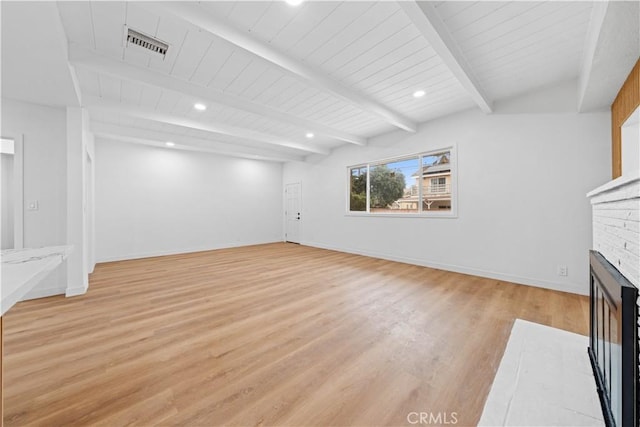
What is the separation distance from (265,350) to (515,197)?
394 cm

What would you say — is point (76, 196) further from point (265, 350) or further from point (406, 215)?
point (406, 215)

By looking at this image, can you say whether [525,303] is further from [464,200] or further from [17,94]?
[17,94]

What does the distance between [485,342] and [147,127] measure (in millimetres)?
6243

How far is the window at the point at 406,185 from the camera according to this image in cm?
448

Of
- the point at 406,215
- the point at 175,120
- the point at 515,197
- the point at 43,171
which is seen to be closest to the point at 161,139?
the point at 175,120

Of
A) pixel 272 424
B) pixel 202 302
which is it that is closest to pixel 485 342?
pixel 272 424

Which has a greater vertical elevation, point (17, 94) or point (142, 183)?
point (17, 94)

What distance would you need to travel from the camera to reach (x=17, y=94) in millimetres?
2922

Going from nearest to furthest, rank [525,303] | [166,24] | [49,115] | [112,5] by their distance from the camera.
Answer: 1. [112,5]
2. [166,24]
3. [525,303]
4. [49,115]

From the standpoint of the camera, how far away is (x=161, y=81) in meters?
2.93

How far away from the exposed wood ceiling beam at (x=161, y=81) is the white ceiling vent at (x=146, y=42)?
0.44 meters

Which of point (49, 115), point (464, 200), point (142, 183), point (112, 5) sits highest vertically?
point (112, 5)

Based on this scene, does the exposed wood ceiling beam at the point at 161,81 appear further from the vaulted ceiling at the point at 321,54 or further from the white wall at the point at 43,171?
the white wall at the point at 43,171

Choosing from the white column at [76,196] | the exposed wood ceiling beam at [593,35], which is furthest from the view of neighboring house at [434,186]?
the white column at [76,196]
